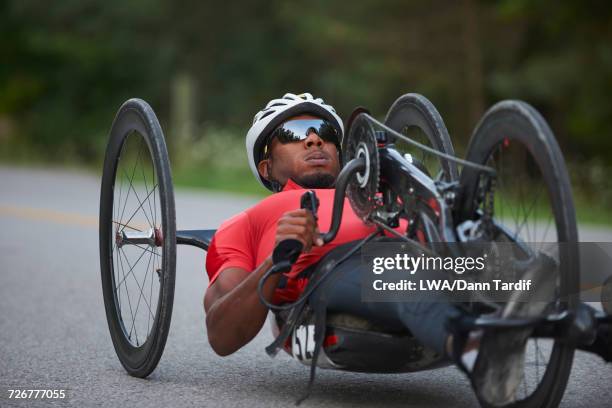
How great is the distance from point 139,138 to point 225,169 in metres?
14.0

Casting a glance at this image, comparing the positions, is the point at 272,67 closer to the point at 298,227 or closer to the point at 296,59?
the point at 296,59

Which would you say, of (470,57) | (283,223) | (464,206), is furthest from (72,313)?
(470,57)

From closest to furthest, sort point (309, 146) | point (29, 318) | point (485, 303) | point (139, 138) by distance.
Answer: point (485, 303) < point (309, 146) < point (139, 138) < point (29, 318)

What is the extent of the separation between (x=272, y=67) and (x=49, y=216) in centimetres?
1818

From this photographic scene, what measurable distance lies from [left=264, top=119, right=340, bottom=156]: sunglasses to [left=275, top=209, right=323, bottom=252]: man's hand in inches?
31.6

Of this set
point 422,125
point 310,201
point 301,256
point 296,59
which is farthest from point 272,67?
point 310,201

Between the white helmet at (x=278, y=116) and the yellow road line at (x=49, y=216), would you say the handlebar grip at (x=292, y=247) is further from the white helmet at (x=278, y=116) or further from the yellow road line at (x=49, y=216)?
the yellow road line at (x=49, y=216)

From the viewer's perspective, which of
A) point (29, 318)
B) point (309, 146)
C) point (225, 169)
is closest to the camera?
point (309, 146)

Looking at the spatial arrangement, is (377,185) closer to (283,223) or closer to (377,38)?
(283,223)

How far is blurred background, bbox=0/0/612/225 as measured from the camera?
741 inches

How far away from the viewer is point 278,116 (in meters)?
4.50

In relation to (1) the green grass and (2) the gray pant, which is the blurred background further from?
(2) the gray pant

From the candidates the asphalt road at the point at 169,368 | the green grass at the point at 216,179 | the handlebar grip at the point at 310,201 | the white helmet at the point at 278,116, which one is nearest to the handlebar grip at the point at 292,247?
the handlebar grip at the point at 310,201

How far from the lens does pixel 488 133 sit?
3.43 m
